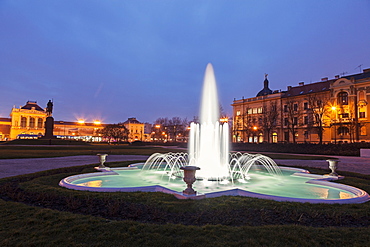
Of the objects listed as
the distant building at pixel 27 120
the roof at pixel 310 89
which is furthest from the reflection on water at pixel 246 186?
the distant building at pixel 27 120

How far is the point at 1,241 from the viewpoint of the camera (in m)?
3.90

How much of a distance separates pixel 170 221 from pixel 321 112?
4766 cm

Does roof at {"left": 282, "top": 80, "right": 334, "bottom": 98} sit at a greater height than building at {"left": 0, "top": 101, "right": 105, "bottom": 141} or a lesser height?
greater

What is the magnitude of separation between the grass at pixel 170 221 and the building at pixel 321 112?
38.0 metres

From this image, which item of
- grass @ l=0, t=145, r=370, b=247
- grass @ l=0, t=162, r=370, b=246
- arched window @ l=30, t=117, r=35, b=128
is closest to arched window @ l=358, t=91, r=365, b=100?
grass @ l=0, t=162, r=370, b=246

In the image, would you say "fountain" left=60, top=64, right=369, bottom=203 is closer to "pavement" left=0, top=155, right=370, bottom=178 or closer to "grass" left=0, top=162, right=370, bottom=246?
"grass" left=0, top=162, right=370, bottom=246

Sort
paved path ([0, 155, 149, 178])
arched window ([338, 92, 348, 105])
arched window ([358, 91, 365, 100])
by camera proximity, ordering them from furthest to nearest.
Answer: arched window ([338, 92, 348, 105]), arched window ([358, 91, 365, 100]), paved path ([0, 155, 149, 178])

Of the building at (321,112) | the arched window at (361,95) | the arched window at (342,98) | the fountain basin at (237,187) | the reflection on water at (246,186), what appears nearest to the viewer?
the fountain basin at (237,187)

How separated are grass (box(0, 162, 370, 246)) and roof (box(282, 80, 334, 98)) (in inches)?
2210

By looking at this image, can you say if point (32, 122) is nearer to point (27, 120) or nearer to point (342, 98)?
point (27, 120)

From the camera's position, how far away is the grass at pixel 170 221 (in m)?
4.03

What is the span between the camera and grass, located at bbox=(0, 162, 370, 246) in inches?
159

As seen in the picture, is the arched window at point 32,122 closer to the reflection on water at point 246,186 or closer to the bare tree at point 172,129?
the bare tree at point 172,129

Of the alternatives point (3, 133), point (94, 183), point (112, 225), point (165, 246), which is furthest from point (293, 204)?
point (3, 133)
